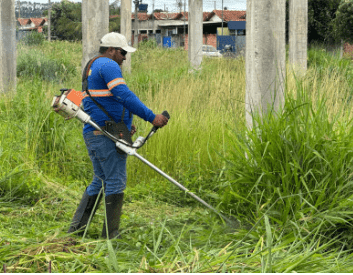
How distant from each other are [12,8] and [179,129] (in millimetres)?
5601

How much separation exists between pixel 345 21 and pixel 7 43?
22.6 metres

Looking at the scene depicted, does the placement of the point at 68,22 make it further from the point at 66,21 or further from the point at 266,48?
the point at 266,48

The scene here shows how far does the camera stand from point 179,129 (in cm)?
635

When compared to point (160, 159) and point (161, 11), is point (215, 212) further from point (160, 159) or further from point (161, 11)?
point (161, 11)

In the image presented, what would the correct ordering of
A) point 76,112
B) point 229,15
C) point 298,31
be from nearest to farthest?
point 76,112 → point 298,31 → point 229,15

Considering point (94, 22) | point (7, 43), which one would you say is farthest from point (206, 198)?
point (7, 43)

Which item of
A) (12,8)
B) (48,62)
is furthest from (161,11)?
(12,8)

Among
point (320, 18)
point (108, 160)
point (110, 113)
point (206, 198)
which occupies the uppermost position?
point (320, 18)

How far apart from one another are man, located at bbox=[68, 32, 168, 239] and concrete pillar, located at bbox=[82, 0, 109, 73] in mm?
2592

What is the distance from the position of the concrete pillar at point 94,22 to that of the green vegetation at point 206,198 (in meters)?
1.03

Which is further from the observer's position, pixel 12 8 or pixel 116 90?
pixel 12 8

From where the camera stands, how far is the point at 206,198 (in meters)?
5.14

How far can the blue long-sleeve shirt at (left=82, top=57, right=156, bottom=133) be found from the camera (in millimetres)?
4281

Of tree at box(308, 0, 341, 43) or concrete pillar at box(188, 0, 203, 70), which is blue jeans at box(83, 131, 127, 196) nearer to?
concrete pillar at box(188, 0, 203, 70)
